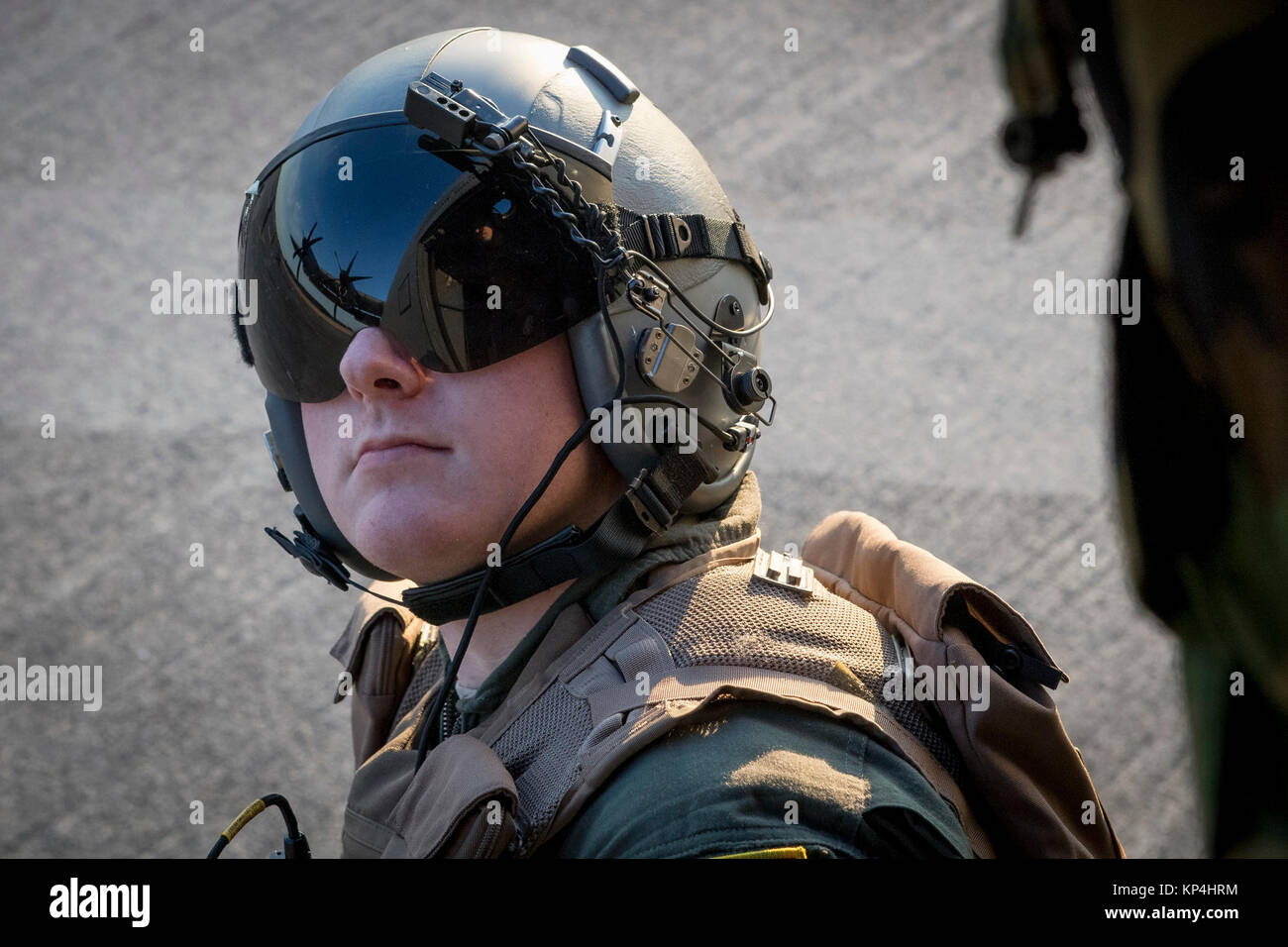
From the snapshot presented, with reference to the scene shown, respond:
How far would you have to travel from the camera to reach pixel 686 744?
1.15 metres

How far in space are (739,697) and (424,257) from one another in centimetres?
59

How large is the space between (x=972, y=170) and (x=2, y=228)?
3367 millimetres

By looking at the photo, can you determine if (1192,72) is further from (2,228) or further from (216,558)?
(2,228)

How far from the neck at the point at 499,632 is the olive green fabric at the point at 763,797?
1.09 ft

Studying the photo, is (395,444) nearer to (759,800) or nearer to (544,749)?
(544,749)

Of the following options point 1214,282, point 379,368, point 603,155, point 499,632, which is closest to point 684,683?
point 499,632

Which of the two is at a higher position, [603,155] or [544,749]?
[603,155]

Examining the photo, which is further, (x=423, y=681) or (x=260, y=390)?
(x=260, y=390)

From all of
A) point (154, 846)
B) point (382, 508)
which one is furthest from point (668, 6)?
point (382, 508)

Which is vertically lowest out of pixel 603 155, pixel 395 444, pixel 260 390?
pixel 395 444

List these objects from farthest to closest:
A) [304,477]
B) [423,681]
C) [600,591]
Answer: [423,681]
[304,477]
[600,591]

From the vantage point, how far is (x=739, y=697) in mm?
1188

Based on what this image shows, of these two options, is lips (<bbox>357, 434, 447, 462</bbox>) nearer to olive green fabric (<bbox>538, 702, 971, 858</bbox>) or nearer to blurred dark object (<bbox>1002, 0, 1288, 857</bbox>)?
olive green fabric (<bbox>538, 702, 971, 858</bbox>)

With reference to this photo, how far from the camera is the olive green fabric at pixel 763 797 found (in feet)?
3.49
